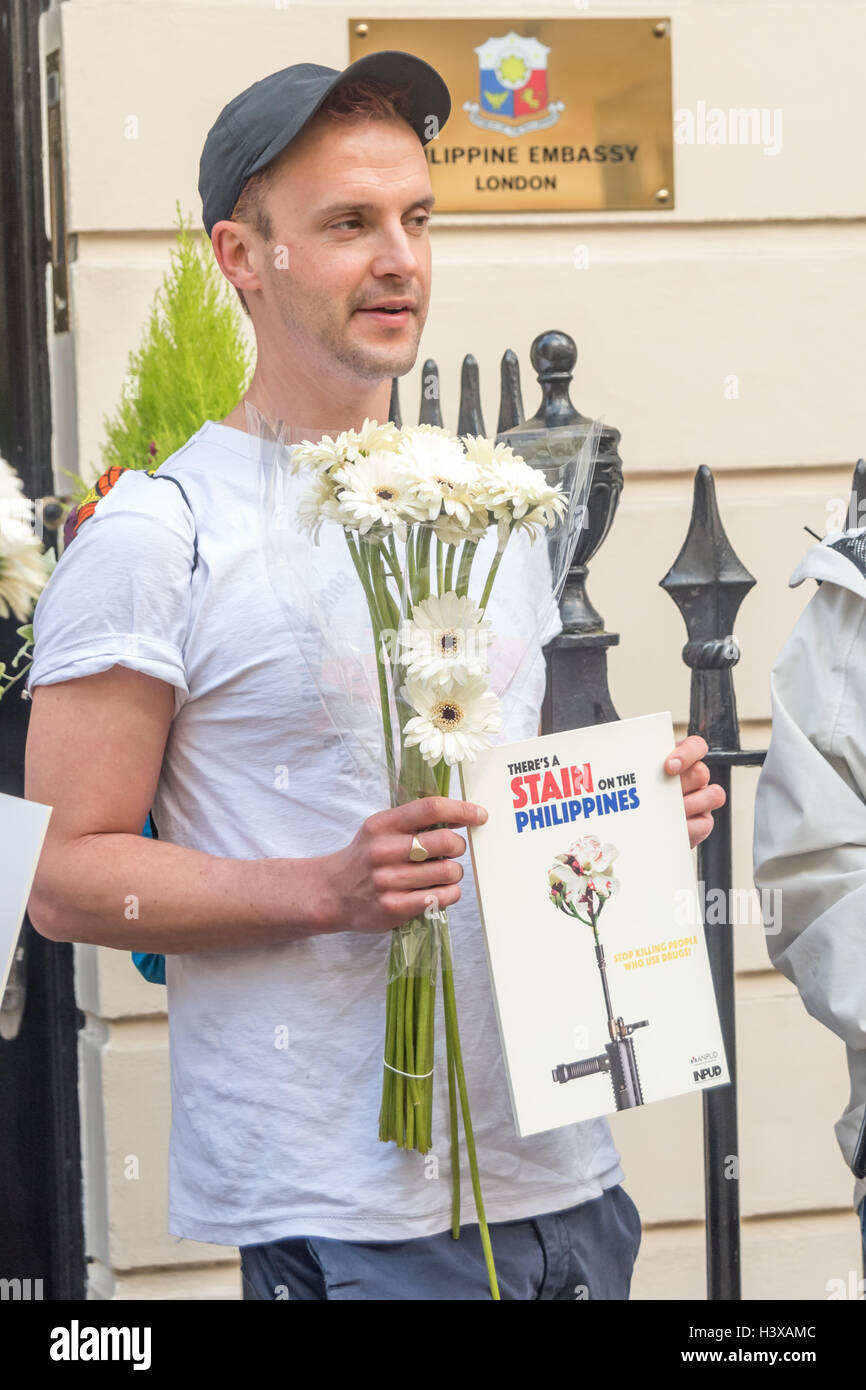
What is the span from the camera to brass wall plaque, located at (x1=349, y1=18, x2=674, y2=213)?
3188mm

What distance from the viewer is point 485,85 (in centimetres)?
320

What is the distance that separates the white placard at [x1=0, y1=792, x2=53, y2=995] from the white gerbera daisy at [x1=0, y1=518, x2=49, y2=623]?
8.1 inches

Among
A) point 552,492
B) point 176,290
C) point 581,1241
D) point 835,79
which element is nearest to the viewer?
point 552,492

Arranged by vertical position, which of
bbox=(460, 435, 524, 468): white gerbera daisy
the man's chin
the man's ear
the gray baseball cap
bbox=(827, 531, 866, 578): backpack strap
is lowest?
bbox=(827, 531, 866, 578): backpack strap

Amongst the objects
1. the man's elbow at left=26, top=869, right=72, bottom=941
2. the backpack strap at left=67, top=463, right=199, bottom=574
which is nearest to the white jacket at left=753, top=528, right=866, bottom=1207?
the backpack strap at left=67, top=463, right=199, bottom=574

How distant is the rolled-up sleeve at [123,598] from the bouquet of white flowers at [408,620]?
0.40 feet

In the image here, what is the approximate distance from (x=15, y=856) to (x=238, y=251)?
2.75ft

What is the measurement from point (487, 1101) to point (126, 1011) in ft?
5.21

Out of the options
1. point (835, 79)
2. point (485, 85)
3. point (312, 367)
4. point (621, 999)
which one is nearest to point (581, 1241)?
point (621, 999)

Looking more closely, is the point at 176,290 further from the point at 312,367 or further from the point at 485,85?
the point at 312,367

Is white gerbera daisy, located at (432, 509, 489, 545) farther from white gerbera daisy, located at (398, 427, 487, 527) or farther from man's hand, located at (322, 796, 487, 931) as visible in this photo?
man's hand, located at (322, 796, 487, 931)

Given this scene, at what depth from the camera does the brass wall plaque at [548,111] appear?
3.19 metres

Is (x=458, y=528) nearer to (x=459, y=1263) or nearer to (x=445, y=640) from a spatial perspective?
(x=445, y=640)

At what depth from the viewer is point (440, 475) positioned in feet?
4.82
